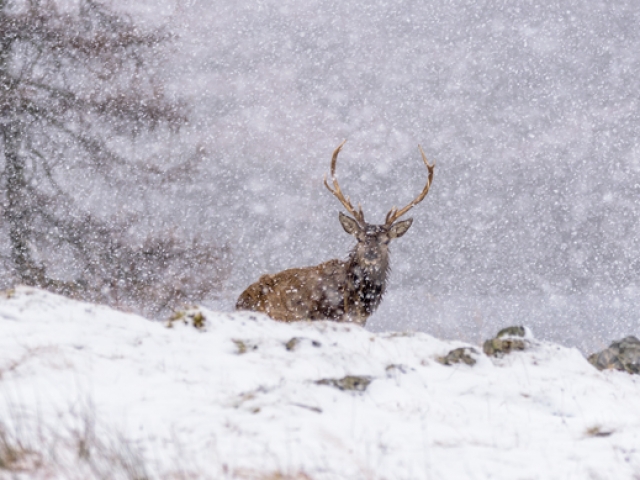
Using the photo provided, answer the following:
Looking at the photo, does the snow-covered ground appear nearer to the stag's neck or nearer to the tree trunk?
the stag's neck

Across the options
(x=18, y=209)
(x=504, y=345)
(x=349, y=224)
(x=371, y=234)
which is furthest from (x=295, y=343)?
(x=18, y=209)

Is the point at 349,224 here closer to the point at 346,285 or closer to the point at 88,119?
the point at 346,285

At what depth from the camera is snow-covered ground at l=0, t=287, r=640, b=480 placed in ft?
10.5

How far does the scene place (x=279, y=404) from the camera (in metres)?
3.99

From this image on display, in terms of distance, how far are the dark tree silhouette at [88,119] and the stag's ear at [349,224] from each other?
4.26 meters

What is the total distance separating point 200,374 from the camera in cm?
447

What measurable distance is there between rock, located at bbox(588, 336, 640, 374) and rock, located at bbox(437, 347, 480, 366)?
7.90 ft

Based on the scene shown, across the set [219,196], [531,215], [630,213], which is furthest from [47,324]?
[630,213]

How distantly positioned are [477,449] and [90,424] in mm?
1981

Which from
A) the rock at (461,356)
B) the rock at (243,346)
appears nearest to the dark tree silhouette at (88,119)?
the rock at (243,346)

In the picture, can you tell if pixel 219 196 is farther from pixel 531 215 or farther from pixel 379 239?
pixel 531 215

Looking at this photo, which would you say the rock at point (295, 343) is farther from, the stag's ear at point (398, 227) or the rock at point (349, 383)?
the stag's ear at point (398, 227)

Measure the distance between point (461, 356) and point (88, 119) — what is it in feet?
→ 31.0

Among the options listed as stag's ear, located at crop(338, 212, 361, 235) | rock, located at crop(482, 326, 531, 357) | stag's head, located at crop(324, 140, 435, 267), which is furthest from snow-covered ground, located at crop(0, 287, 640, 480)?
stag's ear, located at crop(338, 212, 361, 235)
